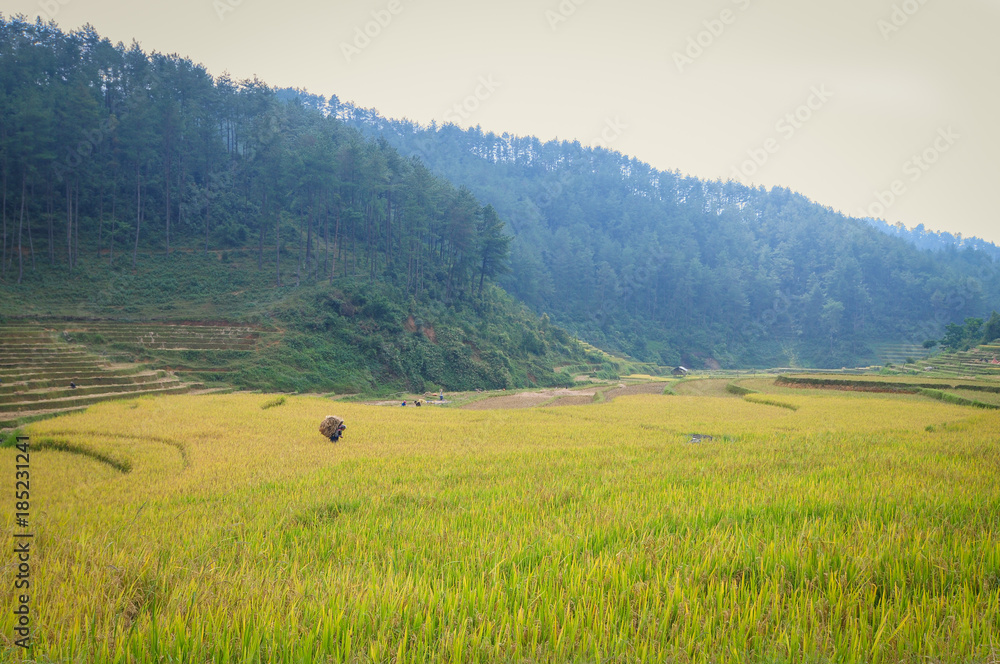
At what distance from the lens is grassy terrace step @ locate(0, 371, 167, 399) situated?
1728cm

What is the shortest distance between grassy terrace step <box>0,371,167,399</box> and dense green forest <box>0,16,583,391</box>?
556cm

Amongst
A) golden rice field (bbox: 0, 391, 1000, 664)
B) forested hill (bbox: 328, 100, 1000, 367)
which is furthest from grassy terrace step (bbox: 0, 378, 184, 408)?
forested hill (bbox: 328, 100, 1000, 367)

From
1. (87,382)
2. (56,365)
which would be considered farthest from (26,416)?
(56,365)

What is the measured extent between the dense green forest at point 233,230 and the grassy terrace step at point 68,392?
24.2 ft

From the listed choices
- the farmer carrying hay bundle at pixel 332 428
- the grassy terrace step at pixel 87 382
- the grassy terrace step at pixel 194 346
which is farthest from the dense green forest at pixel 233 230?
the farmer carrying hay bundle at pixel 332 428

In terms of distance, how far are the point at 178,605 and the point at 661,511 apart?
4149mm

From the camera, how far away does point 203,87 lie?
202ft

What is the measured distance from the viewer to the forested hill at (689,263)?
98.1m

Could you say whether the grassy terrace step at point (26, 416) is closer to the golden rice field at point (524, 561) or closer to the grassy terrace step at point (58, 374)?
the grassy terrace step at point (58, 374)

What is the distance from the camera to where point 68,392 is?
18.8 m

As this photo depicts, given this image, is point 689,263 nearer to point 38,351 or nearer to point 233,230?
point 233,230

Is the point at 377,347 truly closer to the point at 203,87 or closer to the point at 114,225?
the point at 114,225

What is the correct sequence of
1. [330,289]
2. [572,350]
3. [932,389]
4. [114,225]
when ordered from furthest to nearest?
[572,350] < [114,225] < [330,289] < [932,389]

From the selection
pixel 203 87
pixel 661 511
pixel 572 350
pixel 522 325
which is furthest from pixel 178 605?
pixel 203 87
